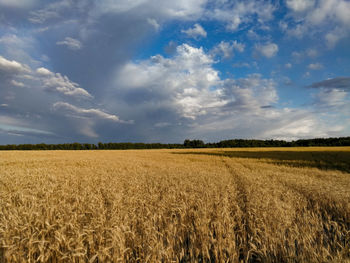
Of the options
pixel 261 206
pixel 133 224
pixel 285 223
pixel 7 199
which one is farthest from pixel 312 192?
pixel 7 199

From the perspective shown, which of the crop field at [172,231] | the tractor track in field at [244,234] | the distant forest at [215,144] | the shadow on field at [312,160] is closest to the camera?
the crop field at [172,231]

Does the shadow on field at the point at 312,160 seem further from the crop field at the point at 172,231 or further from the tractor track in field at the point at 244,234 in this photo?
the tractor track in field at the point at 244,234

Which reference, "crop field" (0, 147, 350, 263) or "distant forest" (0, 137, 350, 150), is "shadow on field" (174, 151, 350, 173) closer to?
"crop field" (0, 147, 350, 263)

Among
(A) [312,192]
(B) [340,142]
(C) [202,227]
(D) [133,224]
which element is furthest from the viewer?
(B) [340,142]

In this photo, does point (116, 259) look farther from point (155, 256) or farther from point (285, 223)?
point (285, 223)

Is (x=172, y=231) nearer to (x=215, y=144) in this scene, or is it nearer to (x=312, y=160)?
(x=312, y=160)

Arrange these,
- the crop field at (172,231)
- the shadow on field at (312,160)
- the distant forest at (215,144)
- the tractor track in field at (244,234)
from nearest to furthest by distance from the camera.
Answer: the crop field at (172,231) < the tractor track in field at (244,234) < the shadow on field at (312,160) < the distant forest at (215,144)

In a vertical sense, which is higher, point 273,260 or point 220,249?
point 220,249

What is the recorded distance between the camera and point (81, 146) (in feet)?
294

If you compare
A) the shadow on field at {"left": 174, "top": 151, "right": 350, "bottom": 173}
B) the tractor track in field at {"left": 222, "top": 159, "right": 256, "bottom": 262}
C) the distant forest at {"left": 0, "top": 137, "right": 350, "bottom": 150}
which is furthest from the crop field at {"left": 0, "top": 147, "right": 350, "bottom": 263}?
the distant forest at {"left": 0, "top": 137, "right": 350, "bottom": 150}

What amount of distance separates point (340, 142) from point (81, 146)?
12265 cm

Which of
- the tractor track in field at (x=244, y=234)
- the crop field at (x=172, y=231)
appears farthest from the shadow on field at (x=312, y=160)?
the tractor track in field at (x=244, y=234)

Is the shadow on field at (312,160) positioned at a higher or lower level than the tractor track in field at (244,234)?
lower

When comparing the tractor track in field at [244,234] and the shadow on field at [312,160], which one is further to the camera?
the shadow on field at [312,160]
